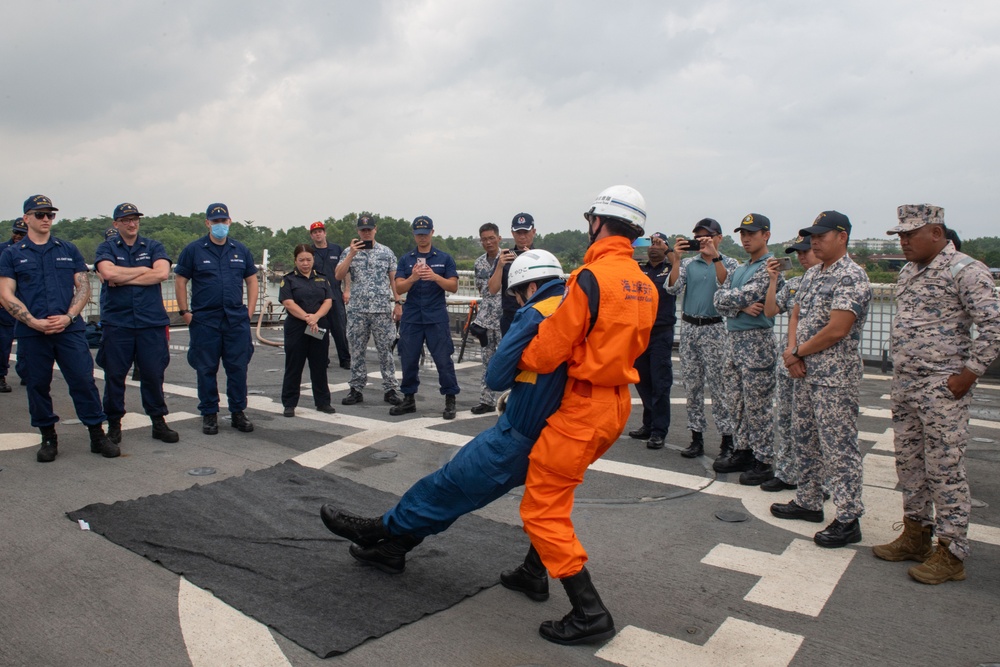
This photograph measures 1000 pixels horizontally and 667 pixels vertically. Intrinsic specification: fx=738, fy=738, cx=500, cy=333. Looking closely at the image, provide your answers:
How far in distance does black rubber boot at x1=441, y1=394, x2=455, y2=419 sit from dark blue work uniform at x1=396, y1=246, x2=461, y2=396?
0.17 ft

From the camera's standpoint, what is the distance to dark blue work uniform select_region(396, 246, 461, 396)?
26.5 ft

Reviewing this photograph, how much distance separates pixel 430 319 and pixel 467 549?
13.2 ft

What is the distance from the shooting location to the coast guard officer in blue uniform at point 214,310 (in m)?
6.96

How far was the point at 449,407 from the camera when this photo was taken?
8.02m

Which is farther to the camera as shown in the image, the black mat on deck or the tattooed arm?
the tattooed arm

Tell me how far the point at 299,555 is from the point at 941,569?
353cm

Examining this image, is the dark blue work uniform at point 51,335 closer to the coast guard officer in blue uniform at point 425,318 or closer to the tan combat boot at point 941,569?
the coast guard officer in blue uniform at point 425,318

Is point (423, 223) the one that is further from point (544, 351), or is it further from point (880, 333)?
point (880, 333)

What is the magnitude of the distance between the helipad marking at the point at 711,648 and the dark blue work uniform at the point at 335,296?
8.17 meters

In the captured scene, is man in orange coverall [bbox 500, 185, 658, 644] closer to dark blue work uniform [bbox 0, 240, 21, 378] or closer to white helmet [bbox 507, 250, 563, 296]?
white helmet [bbox 507, 250, 563, 296]

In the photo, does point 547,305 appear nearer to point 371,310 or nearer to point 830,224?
point 830,224

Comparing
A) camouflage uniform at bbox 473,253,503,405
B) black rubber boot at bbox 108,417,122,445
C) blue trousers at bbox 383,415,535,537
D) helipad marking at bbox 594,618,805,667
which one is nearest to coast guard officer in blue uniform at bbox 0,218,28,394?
black rubber boot at bbox 108,417,122,445

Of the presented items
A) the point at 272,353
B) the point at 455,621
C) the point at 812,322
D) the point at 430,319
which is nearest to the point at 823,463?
the point at 812,322

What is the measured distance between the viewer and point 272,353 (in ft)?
42.8
